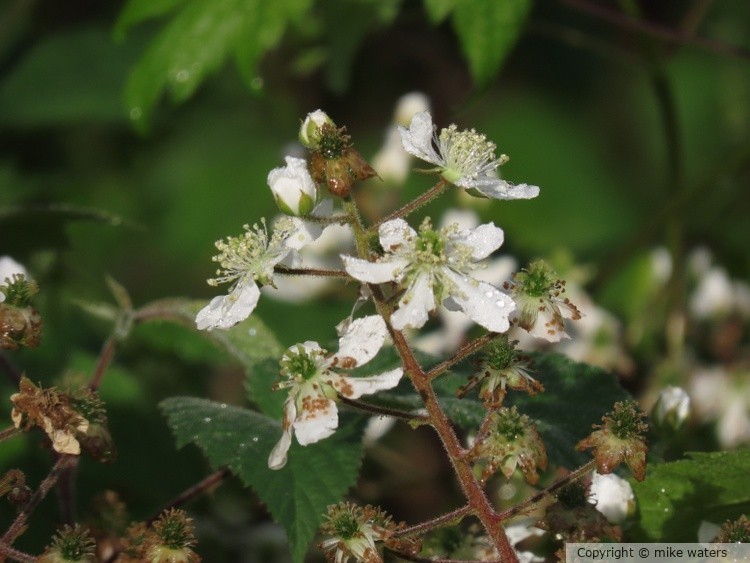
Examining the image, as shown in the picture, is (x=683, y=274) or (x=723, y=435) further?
(x=683, y=274)

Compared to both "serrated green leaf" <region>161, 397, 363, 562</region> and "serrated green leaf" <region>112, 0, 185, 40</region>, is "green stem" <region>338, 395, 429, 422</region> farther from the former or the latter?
"serrated green leaf" <region>112, 0, 185, 40</region>

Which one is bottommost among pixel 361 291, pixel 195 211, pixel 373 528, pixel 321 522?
pixel 195 211

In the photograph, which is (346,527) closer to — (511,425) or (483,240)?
(511,425)

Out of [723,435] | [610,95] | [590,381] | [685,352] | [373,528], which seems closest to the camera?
[373,528]

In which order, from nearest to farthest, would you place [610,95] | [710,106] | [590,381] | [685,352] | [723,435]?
1. [590,381]
2. [723,435]
3. [685,352]
4. [710,106]
5. [610,95]

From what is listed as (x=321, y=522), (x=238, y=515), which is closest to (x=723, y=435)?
(x=238, y=515)

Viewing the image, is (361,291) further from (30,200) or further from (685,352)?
(30,200)

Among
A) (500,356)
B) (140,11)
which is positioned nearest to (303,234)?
(500,356)

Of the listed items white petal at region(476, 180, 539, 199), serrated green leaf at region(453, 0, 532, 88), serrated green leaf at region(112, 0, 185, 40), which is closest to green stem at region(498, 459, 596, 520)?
white petal at region(476, 180, 539, 199)
